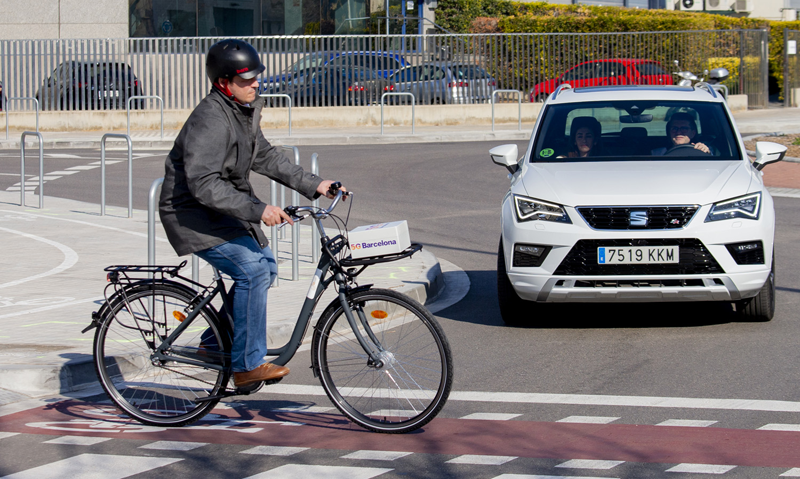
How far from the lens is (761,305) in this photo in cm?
762

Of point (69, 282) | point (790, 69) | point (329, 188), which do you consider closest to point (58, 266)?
point (69, 282)

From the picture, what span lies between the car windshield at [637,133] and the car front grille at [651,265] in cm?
123

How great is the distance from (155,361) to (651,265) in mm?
3317

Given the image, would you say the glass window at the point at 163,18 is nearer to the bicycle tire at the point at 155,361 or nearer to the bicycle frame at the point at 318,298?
the bicycle tire at the point at 155,361

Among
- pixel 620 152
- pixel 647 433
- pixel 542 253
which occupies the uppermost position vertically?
pixel 620 152

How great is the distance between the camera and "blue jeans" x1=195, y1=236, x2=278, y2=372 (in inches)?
203

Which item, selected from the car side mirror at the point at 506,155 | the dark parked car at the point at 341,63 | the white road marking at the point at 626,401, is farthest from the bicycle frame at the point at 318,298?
the dark parked car at the point at 341,63

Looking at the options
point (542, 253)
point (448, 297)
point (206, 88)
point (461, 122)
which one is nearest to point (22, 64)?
point (206, 88)

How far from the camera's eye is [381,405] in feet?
17.5

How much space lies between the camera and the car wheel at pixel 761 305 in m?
7.55

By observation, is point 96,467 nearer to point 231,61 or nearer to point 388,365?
point 388,365

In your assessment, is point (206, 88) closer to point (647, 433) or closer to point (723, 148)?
point (723, 148)

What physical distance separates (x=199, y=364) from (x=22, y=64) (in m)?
26.2

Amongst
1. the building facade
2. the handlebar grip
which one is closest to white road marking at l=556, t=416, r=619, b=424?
the handlebar grip
